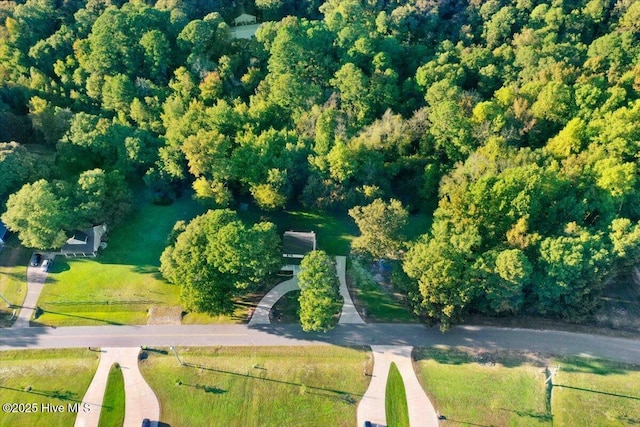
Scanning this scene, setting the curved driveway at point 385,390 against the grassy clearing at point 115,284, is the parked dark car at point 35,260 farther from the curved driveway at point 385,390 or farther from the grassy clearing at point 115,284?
the curved driveway at point 385,390

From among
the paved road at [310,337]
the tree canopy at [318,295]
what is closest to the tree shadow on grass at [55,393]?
the paved road at [310,337]

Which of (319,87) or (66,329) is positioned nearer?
(66,329)

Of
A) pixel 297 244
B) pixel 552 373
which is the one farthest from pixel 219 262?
pixel 552 373

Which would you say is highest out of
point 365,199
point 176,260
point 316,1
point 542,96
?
point 316,1

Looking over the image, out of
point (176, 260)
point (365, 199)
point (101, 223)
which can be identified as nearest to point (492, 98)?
point (365, 199)

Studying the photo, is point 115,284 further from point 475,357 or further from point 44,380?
point 475,357

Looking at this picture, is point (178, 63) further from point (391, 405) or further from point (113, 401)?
point (391, 405)
